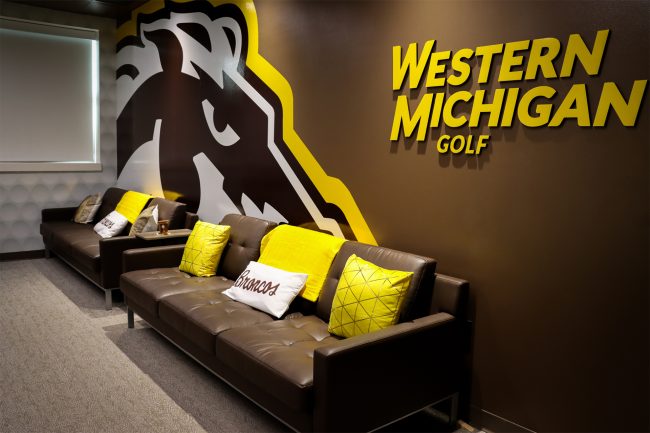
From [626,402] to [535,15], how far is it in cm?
169

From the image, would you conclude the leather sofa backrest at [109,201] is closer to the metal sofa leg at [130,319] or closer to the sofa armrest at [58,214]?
the sofa armrest at [58,214]

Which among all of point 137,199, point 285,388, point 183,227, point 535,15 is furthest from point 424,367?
point 137,199

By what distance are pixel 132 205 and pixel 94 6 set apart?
229cm

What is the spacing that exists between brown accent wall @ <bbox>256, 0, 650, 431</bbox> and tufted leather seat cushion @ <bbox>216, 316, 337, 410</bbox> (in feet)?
2.43

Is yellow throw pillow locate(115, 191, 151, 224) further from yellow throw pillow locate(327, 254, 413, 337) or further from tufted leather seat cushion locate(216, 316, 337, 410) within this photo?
yellow throw pillow locate(327, 254, 413, 337)

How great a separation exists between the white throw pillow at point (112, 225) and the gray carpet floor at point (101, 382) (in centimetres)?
89

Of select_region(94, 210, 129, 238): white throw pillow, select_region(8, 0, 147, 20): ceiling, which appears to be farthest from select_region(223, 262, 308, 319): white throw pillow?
select_region(8, 0, 147, 20): ceiling

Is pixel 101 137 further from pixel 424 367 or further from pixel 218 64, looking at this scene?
pixel 424 367

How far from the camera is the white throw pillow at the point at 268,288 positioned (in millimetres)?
3230

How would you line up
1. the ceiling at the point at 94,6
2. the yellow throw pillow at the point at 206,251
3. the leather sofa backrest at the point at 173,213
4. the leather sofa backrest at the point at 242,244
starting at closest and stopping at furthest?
the leather sofa backrest at the point at 242,244, the yellow throw pillow at the point at 206,251, the leather sofa backrest at the point at 173,213, the ceiling at the point at 94,6

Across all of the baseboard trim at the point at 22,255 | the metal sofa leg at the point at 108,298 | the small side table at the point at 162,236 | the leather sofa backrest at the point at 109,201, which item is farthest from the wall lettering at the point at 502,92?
the baseboard trim at the point at 22,255

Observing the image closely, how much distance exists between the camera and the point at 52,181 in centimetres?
648

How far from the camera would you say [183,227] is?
511 cm

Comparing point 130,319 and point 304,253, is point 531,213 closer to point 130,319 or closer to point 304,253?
point 304,253
